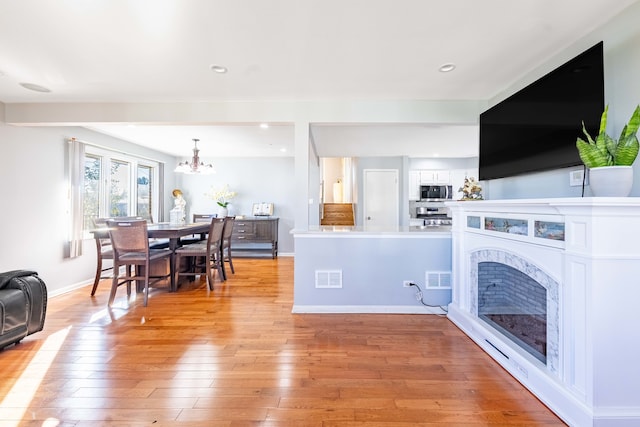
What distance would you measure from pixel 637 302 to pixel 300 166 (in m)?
2.65

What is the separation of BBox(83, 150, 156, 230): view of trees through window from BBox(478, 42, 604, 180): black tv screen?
5550mm

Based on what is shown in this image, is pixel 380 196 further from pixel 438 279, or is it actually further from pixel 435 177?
pixel 438 279

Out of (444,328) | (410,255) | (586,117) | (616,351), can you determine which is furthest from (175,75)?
(616,351)

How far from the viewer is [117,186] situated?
16.6 ft

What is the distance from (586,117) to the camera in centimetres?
185

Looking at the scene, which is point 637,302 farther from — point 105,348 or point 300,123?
point 105,348

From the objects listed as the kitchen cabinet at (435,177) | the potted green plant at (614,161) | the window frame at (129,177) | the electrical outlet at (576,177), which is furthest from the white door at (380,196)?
the potted green plant at (614,161)

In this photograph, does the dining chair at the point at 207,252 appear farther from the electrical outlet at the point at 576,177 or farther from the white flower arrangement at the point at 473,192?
the electrical outlet at the point at 576,177

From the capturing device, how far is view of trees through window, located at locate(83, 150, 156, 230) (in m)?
4.50

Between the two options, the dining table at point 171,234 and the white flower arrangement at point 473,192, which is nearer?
the white flower arrangement at point 473,192

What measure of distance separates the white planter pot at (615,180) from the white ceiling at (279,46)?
3.32 feet

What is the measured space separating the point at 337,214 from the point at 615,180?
7028mm

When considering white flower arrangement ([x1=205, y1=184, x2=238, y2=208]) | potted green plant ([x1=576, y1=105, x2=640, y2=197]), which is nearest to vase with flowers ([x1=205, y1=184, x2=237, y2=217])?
white flower arrangement ([x1=205, y1=184, x2=238, y2=208])

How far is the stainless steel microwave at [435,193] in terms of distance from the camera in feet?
22.6
